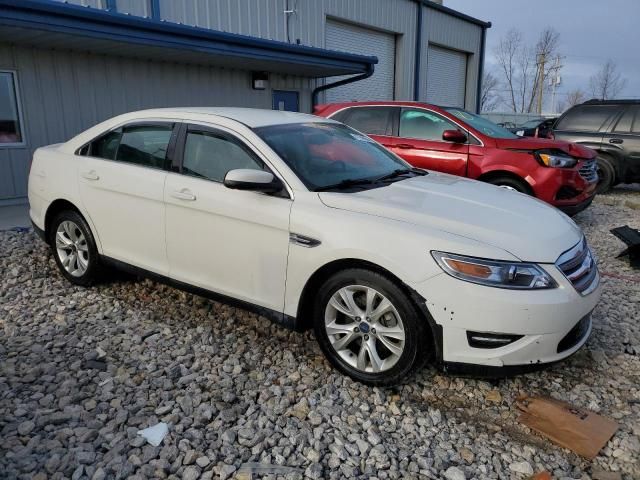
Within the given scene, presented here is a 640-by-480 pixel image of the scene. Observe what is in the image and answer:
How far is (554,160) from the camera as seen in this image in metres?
7.09

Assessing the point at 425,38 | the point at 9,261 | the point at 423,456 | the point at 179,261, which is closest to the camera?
the point at 423,456

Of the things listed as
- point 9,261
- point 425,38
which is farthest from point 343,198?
point 425,38

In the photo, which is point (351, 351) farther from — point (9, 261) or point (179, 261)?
point (9, 261)

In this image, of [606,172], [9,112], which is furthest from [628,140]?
[9,112]

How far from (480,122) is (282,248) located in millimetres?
5435

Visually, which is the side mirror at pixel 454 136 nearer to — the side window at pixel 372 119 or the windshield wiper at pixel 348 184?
the side window at pixel 372 119

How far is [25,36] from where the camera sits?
757 centimetres

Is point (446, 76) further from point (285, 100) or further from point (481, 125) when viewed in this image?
point (481, 125)

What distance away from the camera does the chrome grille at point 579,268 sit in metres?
3.08

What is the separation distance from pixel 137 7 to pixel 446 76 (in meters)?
12.8

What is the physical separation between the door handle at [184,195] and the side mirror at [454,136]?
14.5ft

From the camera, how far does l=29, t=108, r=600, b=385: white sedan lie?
2.90 meters

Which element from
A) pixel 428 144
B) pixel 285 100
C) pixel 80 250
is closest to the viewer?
pixel 80 250

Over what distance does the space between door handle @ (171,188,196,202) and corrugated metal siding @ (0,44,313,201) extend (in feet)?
19.4
